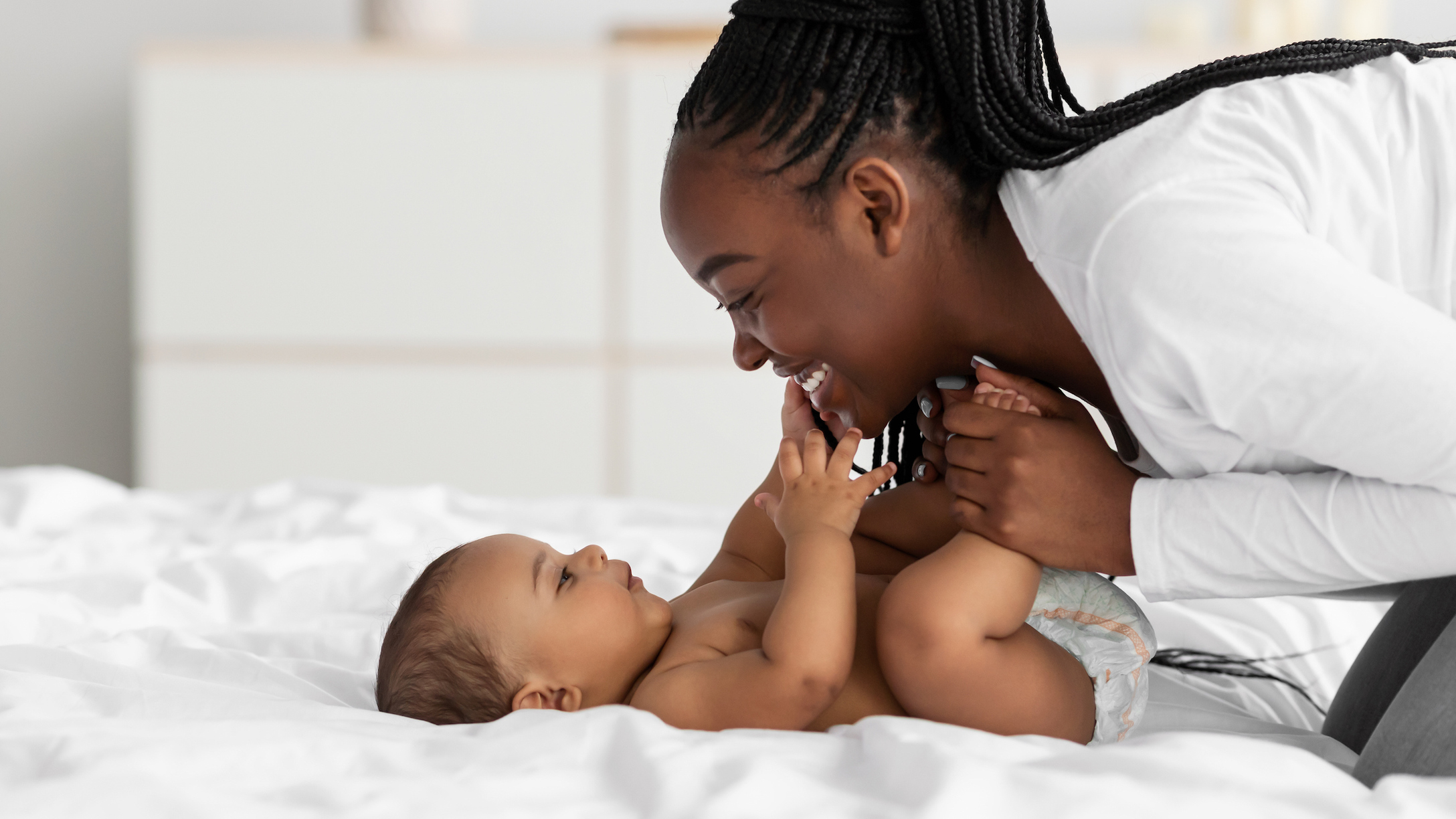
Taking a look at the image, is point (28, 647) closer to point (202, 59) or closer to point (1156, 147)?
point (1156, 147)

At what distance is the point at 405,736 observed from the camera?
0.78 m

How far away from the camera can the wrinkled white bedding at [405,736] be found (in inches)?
25.3

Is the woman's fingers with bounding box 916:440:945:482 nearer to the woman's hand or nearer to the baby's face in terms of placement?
the woman's hand

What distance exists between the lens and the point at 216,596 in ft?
4.04

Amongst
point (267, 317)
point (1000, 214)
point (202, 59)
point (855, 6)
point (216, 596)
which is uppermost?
point (202, 59)

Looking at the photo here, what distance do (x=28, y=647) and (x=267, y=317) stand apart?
188cm

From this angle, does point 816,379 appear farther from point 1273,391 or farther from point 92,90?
point 92,90

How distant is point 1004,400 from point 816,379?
17 cm

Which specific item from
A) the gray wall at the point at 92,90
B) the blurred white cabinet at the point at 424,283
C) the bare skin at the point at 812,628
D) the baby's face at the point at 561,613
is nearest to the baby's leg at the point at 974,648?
the bare skin at the point at 812,628

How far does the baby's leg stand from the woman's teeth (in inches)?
7.9

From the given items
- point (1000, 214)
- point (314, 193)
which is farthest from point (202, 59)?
point (1000, 214)

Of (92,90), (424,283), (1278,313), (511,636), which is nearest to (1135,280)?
(1278,313)

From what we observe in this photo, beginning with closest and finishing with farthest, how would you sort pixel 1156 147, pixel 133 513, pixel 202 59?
pixel 1156 147 < pixel 133 513 < pixel 202 59

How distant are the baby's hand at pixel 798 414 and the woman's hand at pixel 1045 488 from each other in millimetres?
197
